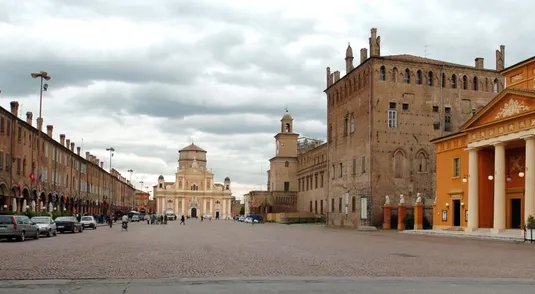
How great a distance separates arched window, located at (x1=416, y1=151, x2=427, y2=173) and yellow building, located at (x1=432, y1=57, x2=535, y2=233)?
1242cm

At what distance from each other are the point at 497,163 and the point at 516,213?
4.18 metres

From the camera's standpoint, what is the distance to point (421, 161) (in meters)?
65.0

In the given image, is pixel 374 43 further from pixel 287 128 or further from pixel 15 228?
pixel 287 128

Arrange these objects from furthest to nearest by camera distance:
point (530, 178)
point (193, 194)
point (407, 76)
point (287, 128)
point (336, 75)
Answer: point (193, 194), point (287, 128), point (336, 75), point (407, 76), point (530, 178)

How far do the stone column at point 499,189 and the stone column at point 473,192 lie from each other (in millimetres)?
2997

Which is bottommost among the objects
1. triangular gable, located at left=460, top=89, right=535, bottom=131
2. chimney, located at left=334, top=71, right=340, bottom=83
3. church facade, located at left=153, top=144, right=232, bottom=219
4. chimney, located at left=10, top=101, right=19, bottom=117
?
church facade, located at left=153, top=144, right=232, bottom=219

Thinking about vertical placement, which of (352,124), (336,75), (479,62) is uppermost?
(479,62)

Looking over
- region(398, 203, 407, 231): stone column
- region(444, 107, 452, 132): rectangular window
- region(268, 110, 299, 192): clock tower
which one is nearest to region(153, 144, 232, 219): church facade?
region(268, 110, 299, 192): clock tower

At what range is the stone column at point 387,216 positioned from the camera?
61.3 meters

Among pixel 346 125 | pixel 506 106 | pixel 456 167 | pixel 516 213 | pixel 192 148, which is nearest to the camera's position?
pixel 506 106

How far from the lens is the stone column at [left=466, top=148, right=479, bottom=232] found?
46375 mm

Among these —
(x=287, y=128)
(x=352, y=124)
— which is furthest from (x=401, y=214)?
(x=287, y=128)

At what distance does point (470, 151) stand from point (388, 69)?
63.9 ft

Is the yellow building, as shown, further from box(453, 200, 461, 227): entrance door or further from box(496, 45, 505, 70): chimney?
box(496, 45, 505, 70): chimney
